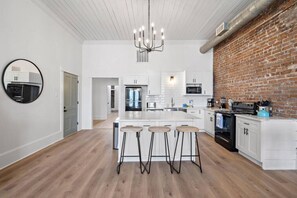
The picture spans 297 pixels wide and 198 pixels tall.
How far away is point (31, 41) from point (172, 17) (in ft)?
11.9

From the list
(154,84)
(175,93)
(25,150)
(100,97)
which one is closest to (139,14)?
(154,84)

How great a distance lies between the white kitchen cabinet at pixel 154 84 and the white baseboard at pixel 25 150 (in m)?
3.62

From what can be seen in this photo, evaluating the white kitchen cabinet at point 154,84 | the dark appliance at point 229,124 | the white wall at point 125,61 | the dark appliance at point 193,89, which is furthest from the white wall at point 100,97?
the dark appliance at point 229,124

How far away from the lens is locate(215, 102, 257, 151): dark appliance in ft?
13.1

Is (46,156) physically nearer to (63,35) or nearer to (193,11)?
(63,35)

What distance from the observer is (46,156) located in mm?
3699

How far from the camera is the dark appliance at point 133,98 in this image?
6637mm

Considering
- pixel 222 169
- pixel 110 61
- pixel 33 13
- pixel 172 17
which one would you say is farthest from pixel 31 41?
pixel 222 169

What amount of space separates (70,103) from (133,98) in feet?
7.54

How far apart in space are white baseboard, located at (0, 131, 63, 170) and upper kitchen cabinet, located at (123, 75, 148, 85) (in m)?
3.05

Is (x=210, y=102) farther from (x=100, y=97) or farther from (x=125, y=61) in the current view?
(x=100, y=97)

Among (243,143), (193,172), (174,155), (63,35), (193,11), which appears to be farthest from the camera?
(63,35)

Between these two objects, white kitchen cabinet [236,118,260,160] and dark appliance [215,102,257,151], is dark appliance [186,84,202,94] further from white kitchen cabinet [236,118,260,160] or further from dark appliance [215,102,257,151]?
white kitchen cabinet [236,118,260,160]

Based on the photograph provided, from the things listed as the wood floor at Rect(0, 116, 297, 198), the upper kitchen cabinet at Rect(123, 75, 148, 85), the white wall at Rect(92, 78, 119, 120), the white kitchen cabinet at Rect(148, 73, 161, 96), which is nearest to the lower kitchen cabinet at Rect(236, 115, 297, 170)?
the wood floor at Rect(0, 116, 297, 198)
